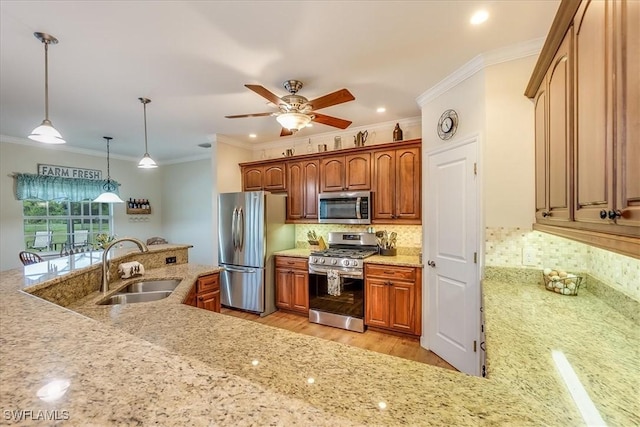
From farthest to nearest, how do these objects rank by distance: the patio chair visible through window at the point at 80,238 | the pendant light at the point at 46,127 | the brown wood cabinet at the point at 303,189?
the patio chair visible through window at the point at 80,238
the brown wood cabinet at the point at 303,189
the pendant light at the point at 46,127

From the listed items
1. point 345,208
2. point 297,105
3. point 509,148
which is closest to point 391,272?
point 345,208

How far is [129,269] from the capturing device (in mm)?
2316

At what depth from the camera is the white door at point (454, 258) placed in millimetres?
2287

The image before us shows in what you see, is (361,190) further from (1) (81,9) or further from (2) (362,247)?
(1) (81,9)

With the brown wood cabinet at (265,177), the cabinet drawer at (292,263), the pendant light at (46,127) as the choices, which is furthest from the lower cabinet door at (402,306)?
the pendant light at (46,127)

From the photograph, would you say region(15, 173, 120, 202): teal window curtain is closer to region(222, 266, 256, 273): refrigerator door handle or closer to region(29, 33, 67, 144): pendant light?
region(222, 266, 256, 273): refrigerator door handle

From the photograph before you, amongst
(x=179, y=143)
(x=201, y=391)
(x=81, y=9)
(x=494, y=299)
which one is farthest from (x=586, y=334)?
(x=179, y=143)

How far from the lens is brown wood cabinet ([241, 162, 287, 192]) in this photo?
431 centimetres

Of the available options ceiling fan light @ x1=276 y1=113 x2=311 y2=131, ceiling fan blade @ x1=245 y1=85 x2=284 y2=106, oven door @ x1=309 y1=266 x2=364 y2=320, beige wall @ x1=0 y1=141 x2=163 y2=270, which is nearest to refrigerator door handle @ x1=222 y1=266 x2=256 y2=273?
oven door @ x1=309 y1=266 x2=364 y2=320

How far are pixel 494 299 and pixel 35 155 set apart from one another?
6643mm

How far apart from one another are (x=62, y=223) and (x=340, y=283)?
17.0 ft

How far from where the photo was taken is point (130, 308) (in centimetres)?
158

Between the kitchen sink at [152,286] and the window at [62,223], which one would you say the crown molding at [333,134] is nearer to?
the kitchen sink at [152,286]

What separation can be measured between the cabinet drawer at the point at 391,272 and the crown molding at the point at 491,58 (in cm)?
192
